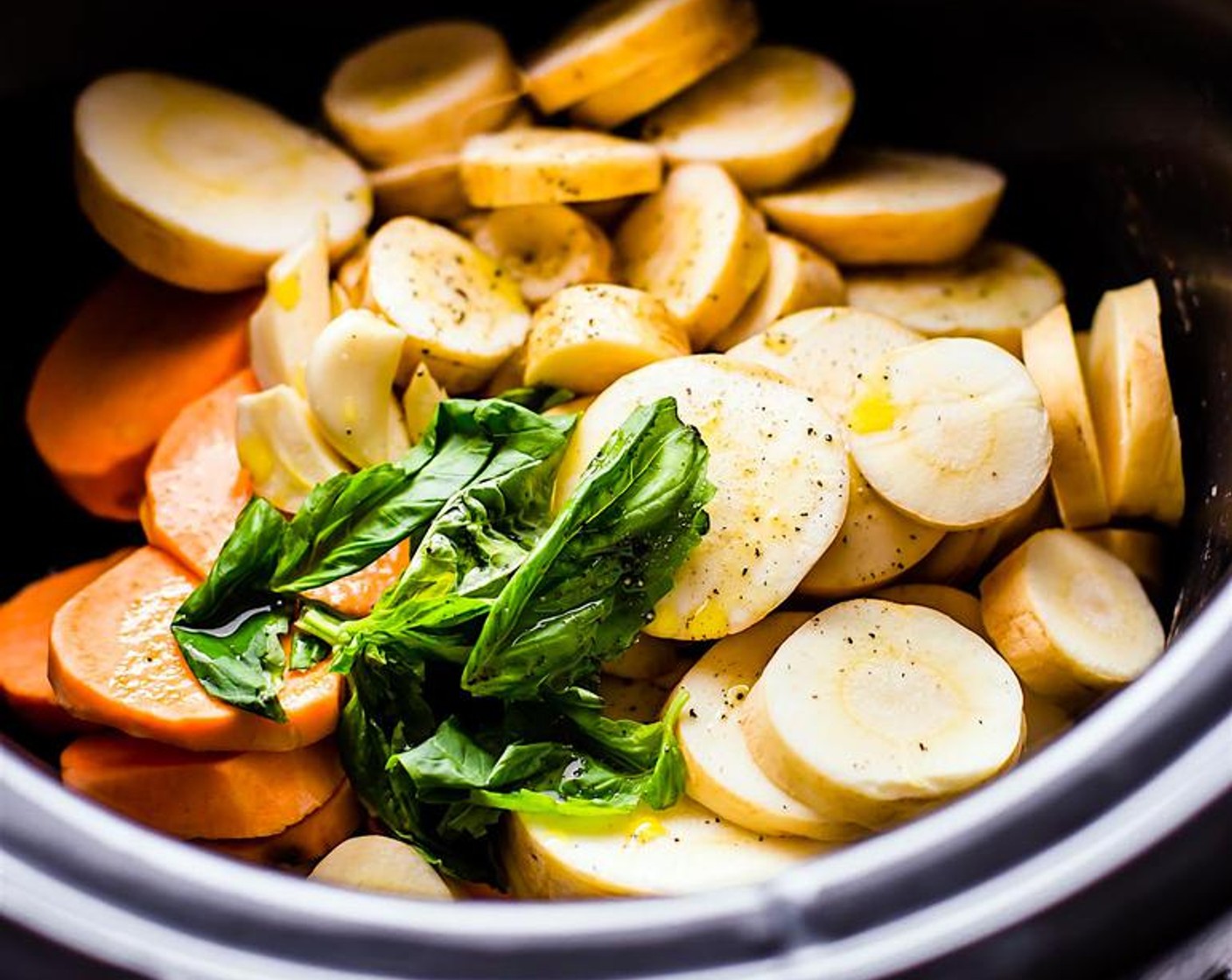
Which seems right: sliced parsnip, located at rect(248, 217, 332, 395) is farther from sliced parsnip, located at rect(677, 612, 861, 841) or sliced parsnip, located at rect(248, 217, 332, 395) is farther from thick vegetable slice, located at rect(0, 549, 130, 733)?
sliced parsnip, located at rect(677, 612, 861, 841)

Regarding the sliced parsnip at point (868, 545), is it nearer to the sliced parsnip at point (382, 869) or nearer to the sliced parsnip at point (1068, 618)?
the sliced parsnip at point (1068, 618)

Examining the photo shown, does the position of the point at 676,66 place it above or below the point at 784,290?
above

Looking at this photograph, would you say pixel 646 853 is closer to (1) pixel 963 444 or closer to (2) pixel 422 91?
(1) pixel 963 444

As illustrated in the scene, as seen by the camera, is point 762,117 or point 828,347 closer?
point 828,347

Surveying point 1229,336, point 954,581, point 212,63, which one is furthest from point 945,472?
point 212,63

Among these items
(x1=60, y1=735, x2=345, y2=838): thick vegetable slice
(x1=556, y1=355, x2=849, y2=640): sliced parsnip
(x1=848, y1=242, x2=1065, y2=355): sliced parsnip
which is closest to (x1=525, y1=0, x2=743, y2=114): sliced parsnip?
(x1=848, y1=242, x2=1065, y2=355): sliced parsnip

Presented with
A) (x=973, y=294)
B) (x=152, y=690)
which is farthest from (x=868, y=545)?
(x=152, y=690)
